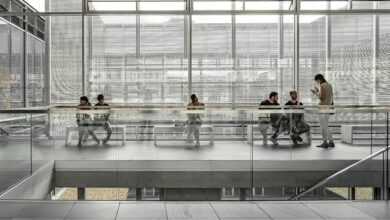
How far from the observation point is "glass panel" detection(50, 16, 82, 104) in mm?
12164

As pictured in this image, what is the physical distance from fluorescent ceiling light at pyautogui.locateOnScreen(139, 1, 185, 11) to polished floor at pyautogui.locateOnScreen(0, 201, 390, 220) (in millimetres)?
7908

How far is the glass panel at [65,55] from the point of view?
479 inches

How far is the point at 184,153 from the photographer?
6469 millimetres

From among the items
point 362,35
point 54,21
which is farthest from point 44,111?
point 362,35

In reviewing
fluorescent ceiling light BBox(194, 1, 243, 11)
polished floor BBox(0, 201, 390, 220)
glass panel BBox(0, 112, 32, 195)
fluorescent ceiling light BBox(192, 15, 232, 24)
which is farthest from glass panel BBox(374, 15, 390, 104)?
glass panel BBox(0, 112, 32, 195)

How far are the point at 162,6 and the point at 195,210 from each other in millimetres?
8318

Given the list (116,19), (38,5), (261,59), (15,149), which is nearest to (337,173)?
(15,149)

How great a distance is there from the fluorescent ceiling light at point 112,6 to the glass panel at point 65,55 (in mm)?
451

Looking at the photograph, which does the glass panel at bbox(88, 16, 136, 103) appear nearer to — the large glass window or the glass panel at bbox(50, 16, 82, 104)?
the glass panel at bbox(50, 16, 82, 104)

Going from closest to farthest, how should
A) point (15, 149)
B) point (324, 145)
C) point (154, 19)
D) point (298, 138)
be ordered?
point (15, 149) → point (298, 138) → point (324, 145) → point (154, 19)

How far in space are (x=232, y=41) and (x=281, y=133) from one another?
245 inches

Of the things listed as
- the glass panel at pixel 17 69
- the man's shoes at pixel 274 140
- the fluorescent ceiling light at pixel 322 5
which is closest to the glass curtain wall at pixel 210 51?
the fluorescent ceiling light at pixel 322 5

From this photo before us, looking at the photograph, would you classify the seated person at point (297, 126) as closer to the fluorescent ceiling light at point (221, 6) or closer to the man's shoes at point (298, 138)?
the man's shoes at point (298, 138)

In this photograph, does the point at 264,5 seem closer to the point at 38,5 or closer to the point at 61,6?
the point at 61,6
